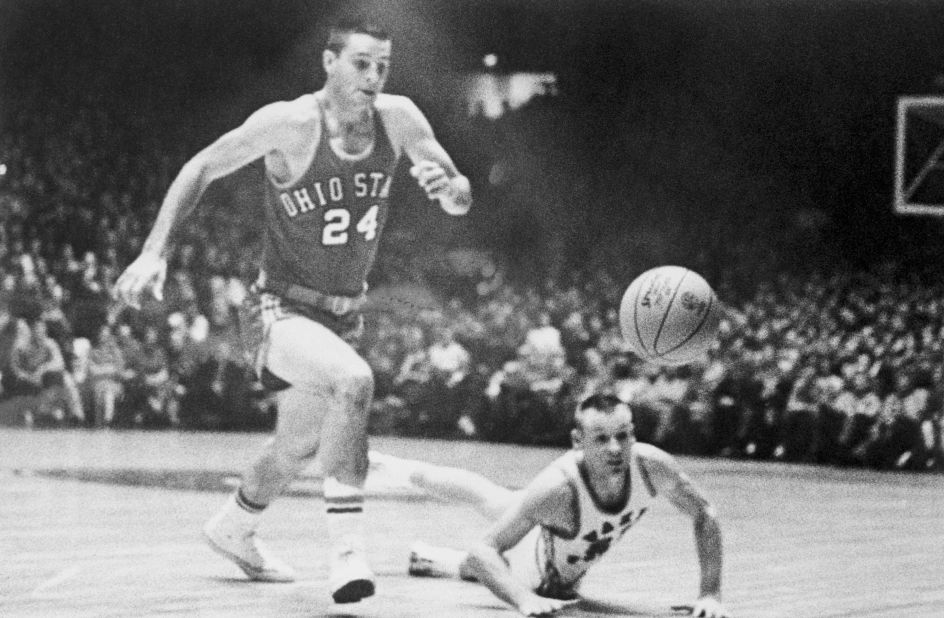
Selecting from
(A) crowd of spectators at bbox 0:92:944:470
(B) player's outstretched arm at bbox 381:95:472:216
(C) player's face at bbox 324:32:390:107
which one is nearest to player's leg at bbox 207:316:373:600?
(B) player's outstretched arm at bbox 381:95:472:216

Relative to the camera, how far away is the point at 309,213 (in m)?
5.43

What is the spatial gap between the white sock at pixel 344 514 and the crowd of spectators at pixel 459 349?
834 centimetres

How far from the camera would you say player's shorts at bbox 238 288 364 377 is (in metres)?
5.41

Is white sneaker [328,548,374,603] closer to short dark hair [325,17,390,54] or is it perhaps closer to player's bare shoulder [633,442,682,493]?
player's bare shoulder [633,442,682,493]

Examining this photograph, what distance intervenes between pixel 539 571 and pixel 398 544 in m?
1.82

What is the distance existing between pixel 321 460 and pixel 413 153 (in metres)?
1.13

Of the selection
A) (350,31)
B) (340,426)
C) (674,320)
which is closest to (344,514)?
(340,426)

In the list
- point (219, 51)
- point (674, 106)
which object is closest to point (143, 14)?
point (219, 51)

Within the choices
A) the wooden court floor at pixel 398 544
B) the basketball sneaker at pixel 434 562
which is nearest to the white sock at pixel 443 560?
the basketball sneaker at pixel 434 562

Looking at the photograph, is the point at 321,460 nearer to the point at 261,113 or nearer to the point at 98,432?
the point at 261,113

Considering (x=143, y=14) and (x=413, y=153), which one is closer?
(x=413, y=153)

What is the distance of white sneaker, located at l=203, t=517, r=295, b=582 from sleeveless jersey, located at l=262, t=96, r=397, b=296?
0.90 m

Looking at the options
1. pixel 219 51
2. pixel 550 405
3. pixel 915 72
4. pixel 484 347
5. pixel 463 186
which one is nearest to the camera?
pixel 463 186

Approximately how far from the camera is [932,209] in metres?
13.3
